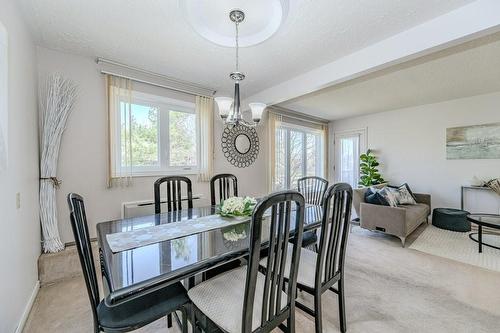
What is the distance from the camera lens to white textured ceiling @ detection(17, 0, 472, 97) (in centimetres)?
170

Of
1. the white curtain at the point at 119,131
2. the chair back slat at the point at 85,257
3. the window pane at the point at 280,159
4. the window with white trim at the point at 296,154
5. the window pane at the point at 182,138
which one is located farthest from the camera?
the window with white trim at the point at 296,154

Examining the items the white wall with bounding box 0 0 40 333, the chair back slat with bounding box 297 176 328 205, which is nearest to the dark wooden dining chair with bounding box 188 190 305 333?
the white wall with bounding box 0 0 40 333

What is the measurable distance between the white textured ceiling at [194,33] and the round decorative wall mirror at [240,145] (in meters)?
1.13

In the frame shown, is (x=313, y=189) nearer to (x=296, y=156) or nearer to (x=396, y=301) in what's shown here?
(x=396, y=301)

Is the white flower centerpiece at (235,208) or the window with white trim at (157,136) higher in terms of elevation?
the window with white trim at (157,136)

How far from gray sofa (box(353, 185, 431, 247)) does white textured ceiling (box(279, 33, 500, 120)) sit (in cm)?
170

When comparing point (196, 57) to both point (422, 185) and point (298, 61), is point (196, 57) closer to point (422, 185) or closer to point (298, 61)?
point (298, 61)

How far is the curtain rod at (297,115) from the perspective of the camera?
4.54 m

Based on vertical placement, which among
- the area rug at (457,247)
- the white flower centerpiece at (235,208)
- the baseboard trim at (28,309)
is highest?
the white flower centerpiece at (235,208)

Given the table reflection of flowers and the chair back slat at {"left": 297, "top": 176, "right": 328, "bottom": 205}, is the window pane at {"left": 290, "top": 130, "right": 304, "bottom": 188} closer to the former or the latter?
the chair back slat at {"left": 297, "top": 176, "right": 328, "bottom": 205}

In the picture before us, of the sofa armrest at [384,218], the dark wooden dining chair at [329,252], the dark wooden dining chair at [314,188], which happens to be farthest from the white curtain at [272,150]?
the dark wooden dining chair at [329,252]

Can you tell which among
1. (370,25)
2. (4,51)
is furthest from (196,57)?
(370,25)

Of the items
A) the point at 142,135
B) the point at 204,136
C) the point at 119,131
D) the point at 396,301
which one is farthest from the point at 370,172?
the point at 119,131

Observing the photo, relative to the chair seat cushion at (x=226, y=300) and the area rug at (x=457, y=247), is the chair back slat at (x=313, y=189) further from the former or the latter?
the chair seat cushion at (x=226, y=300)
